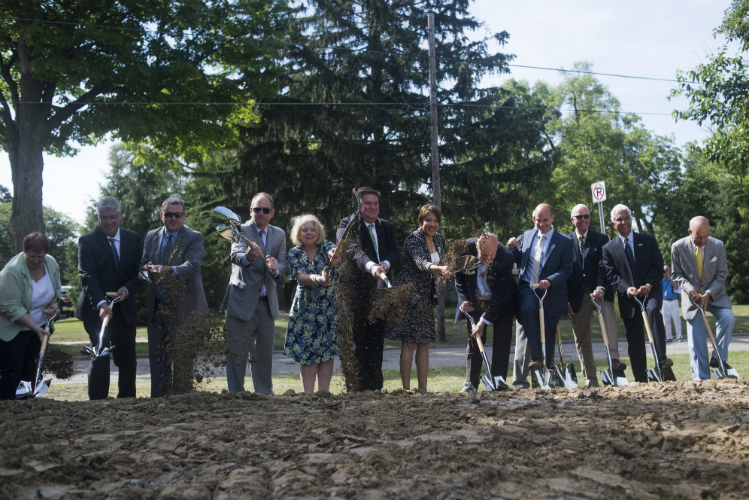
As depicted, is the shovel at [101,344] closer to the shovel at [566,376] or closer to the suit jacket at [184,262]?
the suit jacket at [184,262]

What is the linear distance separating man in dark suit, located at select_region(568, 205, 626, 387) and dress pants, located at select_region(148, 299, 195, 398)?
14.0 feet

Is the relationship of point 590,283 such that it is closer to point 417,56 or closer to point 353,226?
point 353,226

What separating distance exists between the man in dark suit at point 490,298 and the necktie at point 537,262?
9.5 inches

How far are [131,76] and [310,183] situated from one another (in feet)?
20.2

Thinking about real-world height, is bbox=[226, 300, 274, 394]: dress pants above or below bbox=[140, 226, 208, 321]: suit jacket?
below

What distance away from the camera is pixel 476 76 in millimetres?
20016

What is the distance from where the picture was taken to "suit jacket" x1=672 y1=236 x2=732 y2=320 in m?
7.01

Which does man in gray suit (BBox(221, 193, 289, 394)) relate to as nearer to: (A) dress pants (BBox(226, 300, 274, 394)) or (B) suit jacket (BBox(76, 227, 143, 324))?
(A) dress pants (BBox(226, 300, 274, 394))

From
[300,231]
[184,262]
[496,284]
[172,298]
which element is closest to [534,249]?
[496,284]

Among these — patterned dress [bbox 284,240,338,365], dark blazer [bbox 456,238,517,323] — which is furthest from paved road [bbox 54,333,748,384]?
patterned dress [bbox 284,240,338,365]

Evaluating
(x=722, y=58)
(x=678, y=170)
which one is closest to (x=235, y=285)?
(x=722, y=58)

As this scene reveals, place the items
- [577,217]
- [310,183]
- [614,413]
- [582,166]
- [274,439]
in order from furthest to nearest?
[582,166] < [310,183] < [577,217] < [614,413] < [274,439]

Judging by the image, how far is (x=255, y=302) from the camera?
604 cm

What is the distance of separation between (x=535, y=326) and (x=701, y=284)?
2358mm
